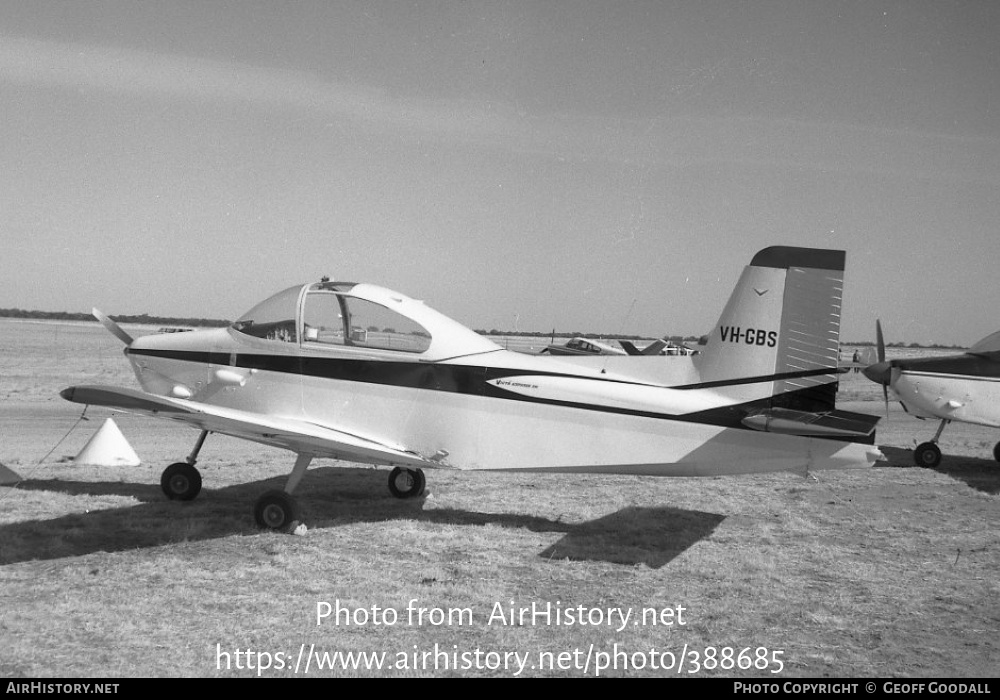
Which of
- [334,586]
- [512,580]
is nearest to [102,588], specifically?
[334,586]

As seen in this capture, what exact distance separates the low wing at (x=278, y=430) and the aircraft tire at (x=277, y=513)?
1.69ft

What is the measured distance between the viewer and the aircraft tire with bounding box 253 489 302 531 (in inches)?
277

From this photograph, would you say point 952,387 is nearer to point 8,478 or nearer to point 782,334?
point 782,334

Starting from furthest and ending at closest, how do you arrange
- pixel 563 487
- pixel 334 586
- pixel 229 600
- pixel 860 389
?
1. pixel 860 389
2. pixel 563 487
3. pixel 334 586
4. pixel 229 600

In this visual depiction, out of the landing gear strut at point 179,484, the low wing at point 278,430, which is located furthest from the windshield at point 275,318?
the landing gear strut at point 179,484

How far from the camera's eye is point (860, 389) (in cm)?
3225

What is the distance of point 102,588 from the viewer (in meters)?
5.34

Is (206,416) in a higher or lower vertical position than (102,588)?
higher

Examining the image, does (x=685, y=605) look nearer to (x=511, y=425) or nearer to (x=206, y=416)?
(x=511, y=425)

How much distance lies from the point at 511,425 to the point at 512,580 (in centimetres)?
173

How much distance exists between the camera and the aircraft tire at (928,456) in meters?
12.1

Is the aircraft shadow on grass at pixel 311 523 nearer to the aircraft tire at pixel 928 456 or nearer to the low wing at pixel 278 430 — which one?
the low wing at pixel 278 430
